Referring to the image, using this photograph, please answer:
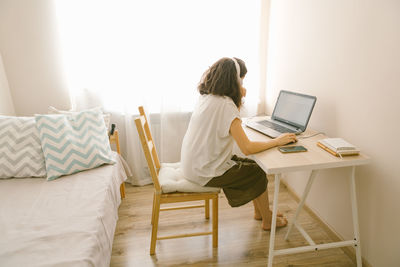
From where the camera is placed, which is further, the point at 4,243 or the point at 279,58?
the point at 279,58

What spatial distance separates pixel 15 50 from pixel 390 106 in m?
2.86

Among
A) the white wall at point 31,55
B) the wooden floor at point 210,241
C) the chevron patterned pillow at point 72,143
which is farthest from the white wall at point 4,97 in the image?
the wooden floor at point 210,241

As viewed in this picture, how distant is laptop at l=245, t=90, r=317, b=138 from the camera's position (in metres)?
1.82

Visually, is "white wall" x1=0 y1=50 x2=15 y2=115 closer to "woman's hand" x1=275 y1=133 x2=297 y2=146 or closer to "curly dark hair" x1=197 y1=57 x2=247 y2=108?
"curly dark hair" x1=197 y1=57 x2=247 y2=108

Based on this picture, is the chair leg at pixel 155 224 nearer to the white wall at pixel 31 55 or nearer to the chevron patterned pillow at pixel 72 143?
the chevron patterned pillow at pixel 72 143

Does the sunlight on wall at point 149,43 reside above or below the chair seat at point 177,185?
above

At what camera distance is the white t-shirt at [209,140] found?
5.23 ft

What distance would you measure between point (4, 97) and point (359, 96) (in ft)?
9.14

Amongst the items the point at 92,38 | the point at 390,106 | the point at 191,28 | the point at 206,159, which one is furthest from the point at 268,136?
the point at 92,38

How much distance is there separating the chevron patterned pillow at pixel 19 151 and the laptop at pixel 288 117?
1.54m

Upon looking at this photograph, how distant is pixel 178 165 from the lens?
6.57ft

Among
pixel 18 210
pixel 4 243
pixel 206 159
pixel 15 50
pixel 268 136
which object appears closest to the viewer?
pixel 4 243

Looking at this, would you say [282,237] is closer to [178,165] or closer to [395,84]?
[178,165]

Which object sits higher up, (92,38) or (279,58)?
(92,38)
